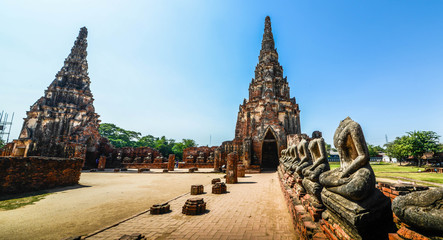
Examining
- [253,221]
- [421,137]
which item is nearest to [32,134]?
[253,221]

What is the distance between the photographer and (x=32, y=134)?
24.7m

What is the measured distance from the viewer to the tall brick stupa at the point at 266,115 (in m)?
18.7

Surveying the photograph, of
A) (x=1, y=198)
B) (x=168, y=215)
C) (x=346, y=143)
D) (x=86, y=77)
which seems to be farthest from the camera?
(x=86, y=77)

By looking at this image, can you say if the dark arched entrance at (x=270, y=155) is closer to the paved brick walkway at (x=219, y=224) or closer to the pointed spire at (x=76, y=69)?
the paved brick walkway at (x=219, y=224)

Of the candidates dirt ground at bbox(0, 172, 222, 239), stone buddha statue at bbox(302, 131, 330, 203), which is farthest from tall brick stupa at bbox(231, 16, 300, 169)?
stone buddha statue at bbox(302, 131, 330, 203)

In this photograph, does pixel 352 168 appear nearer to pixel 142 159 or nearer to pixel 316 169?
pixel 316 169

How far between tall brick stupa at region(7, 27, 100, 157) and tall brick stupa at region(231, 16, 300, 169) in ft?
63.5

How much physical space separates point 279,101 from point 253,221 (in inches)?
916

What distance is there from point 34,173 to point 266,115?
18.0m

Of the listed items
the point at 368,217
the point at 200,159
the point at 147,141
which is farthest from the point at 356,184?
the point at 147,141

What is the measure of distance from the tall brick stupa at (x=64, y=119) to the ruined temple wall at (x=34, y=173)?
1378 cm

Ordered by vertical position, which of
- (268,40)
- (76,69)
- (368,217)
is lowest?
(368,217)

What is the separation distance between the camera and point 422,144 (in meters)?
25.0

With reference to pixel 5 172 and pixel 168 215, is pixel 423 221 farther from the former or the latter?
pixel 5 172
